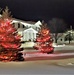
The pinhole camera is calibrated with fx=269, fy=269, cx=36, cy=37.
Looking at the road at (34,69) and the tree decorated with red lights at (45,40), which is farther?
the tree decorated with red lights at (45,40)

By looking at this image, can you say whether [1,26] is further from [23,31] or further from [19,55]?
[23,31]

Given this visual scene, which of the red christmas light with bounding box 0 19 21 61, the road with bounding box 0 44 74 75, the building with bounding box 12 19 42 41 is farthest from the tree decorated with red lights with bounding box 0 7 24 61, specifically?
the building with bounding box 12 19 42 41

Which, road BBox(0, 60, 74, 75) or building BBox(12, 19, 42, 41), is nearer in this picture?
road BBox(0, 60, 74, 75)

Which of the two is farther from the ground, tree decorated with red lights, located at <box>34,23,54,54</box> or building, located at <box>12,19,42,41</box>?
building, located at <box>12,19,42,41</box>

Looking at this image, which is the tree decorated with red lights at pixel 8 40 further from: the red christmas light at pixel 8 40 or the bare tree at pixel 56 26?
the bare tree at pixel 56 26

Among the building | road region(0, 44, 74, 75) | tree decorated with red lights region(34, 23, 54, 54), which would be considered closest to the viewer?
road region(0, 44, 74, 75)

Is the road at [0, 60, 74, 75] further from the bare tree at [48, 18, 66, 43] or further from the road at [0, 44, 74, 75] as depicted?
the bare tree at [48, 18, 66, 43]

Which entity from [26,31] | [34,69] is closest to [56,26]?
[26,31]

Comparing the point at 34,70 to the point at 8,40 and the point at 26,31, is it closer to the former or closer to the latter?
the point at 8,40

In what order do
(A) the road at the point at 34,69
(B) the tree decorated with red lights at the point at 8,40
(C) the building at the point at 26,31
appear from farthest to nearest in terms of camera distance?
(C) the building at the point at 26,31
(B) the tree decorated with red lights at the point at 8,40
(A) the road at the point at 34,69

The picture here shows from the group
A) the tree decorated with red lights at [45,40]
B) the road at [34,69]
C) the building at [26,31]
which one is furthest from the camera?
the building at [26,31]

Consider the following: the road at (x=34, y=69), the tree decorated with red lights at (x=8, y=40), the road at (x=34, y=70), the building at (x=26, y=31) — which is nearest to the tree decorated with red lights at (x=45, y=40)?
the tree decorated with red lights at (x=8, y=40)

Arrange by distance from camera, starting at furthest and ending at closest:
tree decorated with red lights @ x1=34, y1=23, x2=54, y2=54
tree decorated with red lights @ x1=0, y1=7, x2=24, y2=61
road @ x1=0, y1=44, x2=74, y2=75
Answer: tree decorated with red lights @ x1=34, y1=23, x2=54, y2=54 → tree decorated with red lights @ x1=0, y1=7, x2=24, y2=61 → road @ x1=0, y1=44, x2=74, y2=75

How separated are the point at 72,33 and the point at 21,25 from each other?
66.7 ft
